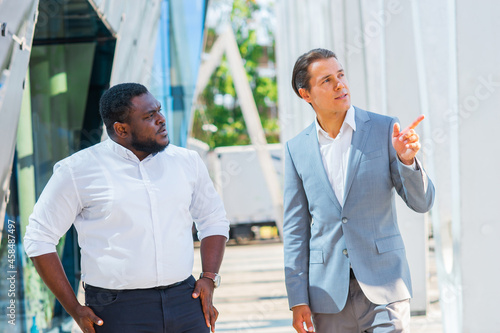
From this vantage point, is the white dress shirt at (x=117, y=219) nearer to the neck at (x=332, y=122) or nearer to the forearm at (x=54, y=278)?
the forearm at (x=54, y=278)

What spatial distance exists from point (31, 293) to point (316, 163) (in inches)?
159

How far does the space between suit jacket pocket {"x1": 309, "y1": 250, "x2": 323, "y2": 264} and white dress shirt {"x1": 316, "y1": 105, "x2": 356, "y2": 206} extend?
25 centimetres

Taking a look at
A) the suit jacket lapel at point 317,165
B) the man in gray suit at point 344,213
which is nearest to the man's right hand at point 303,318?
the man in gray suit at point 344,213

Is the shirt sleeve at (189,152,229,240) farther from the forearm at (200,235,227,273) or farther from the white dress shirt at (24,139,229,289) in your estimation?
the white dress shirt at (24,139,229,289)

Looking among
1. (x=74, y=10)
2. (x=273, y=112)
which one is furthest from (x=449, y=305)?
(x=273, y=112)

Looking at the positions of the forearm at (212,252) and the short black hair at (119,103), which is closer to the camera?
the short black hair at (119,103)

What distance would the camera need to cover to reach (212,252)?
3258 mm

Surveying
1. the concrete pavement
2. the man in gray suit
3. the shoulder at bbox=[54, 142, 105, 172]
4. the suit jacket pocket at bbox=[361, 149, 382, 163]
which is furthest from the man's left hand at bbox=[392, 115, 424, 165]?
the concrete pavement

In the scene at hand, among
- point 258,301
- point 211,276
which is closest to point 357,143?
point 211,276

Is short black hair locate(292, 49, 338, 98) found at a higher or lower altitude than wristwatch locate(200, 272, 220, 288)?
higher

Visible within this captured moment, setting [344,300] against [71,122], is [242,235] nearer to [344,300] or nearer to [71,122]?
[71,122]

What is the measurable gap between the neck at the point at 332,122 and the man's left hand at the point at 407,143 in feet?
1.42

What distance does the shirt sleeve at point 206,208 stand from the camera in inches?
129

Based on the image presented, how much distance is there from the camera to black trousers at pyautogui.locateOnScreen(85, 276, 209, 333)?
2.89 meters
